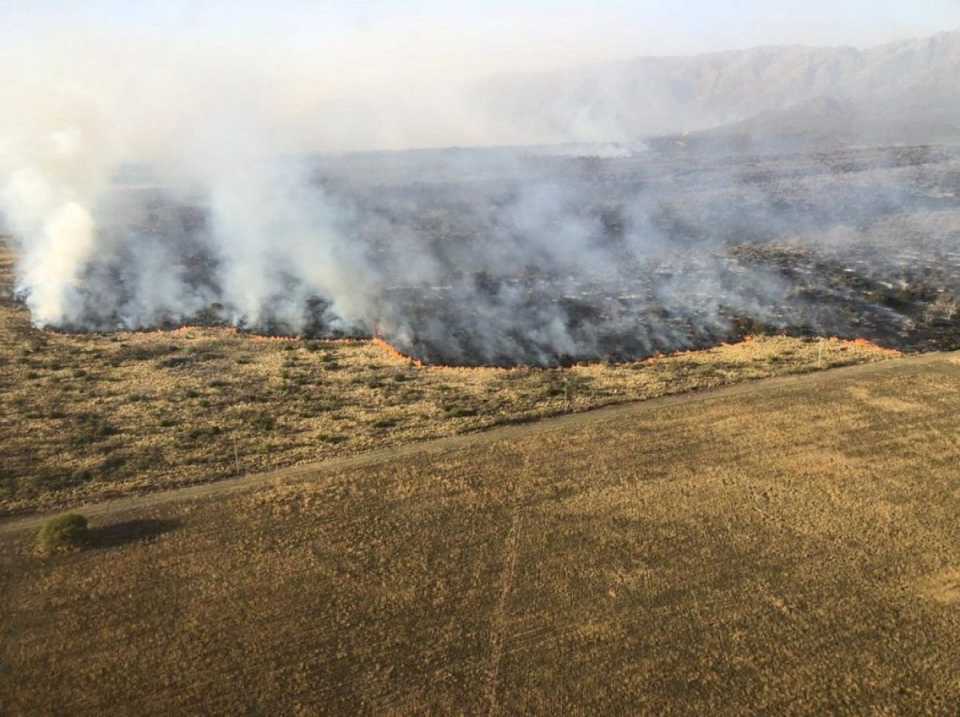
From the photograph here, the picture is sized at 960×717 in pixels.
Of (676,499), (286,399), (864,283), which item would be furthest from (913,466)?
(864,283)

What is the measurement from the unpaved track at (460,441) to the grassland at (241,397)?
1.90 feet

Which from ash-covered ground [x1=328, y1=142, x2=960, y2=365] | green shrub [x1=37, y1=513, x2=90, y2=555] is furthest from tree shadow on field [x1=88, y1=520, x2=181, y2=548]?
ash-covered ground [x1=328, y1=142, x2=960, y2=365]

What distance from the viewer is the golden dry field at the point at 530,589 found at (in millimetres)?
15586

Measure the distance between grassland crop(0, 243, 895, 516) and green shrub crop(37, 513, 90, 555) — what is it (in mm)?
2778

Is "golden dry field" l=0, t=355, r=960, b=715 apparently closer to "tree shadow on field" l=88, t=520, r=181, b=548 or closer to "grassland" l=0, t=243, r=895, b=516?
"tree shadow on field" l=88, t=520, r=181, b=548

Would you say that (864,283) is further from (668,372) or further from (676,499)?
(676,499)

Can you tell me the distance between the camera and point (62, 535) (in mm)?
20766

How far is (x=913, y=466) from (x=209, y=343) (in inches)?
1356

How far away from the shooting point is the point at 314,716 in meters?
15.0

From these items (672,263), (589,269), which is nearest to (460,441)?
(589,269)

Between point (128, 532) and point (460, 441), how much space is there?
37.3 ft

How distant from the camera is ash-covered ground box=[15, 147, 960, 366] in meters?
43.4

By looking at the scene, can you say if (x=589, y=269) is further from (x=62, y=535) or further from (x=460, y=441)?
(x=62, y=535)

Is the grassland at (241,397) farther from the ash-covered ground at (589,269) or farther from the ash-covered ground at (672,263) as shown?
the ash-covered ground at (672,263)
